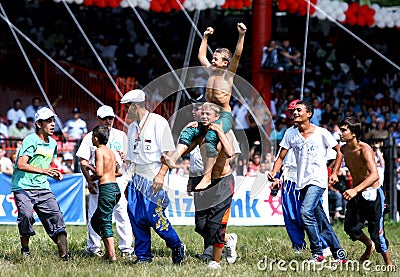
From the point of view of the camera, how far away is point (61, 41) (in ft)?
78.5

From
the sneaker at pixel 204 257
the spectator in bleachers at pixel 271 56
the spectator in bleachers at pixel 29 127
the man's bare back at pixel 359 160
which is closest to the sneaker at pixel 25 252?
the sneaker at pixel 204 257

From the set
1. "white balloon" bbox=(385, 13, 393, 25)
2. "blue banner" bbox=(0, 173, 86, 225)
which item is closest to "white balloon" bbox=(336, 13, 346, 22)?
"white balloon" bbox=(385, 13, 393, 25)

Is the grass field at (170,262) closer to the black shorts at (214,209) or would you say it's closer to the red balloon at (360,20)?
the black shorts at (214,209)

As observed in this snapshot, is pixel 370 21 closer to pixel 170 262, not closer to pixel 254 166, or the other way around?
pixel 254 166

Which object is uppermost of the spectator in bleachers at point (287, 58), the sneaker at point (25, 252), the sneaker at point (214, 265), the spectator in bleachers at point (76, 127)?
the spectator in bleachers at point (287, 58)

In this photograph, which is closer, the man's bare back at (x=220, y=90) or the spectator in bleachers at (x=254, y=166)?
the man's bare back at (x=220, y=90)

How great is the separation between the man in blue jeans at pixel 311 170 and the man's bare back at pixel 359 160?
0.35 metres

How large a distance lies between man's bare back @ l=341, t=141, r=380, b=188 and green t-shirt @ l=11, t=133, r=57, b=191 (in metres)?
3.54

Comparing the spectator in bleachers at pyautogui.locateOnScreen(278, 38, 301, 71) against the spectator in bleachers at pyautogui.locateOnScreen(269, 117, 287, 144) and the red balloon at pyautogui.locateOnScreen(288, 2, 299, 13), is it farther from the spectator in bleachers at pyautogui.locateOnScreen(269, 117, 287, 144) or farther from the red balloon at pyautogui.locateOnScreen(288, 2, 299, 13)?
the red balloon at pyautogui.locateOnScreen(288, 2, 299, 13)

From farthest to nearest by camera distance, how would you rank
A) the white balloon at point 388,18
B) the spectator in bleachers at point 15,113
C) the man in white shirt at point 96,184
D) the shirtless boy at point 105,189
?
the white balloon at point 388,18 < the spectator in bleachers at point 15,113 < the man in white shirt at point 96,184 < the shirtless boy at point 105,189

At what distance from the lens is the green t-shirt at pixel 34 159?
961 centimetres

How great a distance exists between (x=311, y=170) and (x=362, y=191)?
94 centimetres

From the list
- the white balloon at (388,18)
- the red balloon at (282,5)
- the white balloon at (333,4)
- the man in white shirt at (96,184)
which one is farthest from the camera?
the white balloon at (388,18)

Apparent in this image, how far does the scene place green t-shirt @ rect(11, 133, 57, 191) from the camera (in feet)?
31.5
